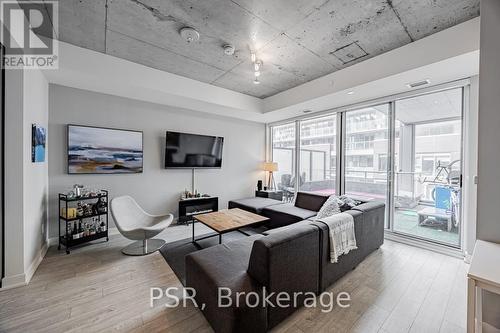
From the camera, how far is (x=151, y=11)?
2154 millimetres

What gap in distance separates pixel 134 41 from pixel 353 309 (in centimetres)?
390

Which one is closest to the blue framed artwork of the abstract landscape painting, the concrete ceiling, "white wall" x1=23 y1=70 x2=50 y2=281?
"white wall" x1=23 y1=70 x2=50 y2=281

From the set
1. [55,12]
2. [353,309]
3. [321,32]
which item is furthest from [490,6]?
[55,12]

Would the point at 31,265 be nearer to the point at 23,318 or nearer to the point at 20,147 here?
the point at 23,318

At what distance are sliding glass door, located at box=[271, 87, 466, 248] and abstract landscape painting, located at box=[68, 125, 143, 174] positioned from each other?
162 inches

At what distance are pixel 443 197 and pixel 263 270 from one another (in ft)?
11.9

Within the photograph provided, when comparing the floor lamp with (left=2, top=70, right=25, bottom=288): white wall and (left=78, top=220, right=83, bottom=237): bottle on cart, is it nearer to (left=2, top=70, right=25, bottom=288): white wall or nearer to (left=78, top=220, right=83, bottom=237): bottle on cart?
(left=78, top=220, right=83, bottom=237): bottle on cart

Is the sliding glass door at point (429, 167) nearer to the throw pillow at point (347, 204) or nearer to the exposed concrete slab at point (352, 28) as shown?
the throw pillow at point (347, 204)

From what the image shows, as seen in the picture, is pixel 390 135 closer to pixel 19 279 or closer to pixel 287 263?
pixel 287 263

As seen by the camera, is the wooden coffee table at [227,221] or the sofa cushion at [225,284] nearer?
the sofa cushion at [225,284]

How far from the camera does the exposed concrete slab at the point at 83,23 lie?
2.07 metres

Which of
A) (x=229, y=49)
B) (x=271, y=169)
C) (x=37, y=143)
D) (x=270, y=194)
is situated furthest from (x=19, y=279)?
(x=271, y=169)

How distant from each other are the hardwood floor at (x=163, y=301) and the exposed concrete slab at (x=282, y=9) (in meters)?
2.91

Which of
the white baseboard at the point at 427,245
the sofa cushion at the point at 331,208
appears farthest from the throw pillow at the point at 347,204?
the white baseboard at the point at 427,245
